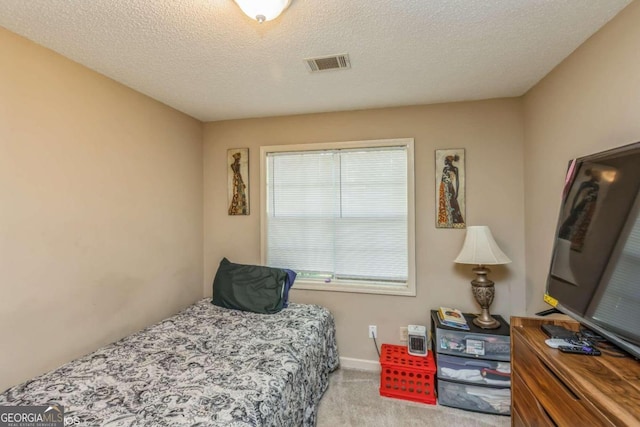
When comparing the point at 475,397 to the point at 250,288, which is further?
the point at 250,288

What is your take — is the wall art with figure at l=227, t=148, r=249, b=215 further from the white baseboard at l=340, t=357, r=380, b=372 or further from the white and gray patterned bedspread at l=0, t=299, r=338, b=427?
the white baseboard at l=340, t=357, r=380, b=372

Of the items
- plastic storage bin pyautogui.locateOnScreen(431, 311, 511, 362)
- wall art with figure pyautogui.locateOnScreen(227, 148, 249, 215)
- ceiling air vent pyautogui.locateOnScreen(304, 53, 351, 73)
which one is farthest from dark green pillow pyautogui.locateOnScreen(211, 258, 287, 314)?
ceiling air vent pyautogui.locateOnScreen(304, 53, 351, 73)

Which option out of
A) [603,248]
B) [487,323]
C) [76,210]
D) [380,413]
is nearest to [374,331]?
[380,413]

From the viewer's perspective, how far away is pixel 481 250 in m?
2.20

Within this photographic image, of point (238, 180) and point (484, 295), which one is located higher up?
point (238, 180)

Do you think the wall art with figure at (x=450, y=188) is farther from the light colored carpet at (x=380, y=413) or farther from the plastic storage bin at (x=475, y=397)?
the light colored carpet at (x=380, y=413)

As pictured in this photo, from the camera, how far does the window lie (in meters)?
2.66

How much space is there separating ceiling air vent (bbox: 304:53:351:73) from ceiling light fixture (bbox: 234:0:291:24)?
53 cm

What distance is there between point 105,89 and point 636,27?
305cm

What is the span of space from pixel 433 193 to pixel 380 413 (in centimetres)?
179

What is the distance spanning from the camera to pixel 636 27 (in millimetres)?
1313

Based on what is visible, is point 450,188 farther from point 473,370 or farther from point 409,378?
point 409,378

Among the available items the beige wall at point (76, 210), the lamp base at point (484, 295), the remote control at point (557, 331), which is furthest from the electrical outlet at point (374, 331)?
the beige wall at point (76, 210)

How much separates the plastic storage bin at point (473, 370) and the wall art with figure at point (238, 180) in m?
2.23
